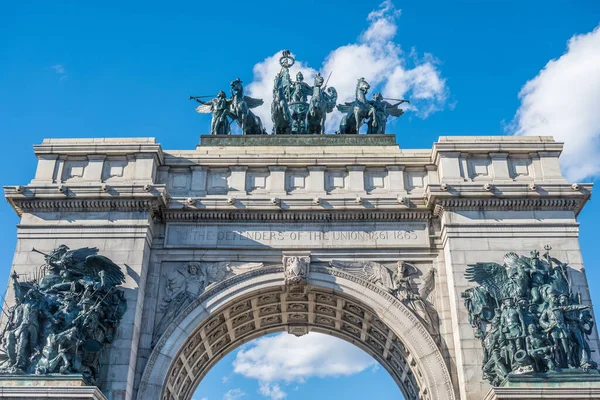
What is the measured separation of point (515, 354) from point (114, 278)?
43.2ft

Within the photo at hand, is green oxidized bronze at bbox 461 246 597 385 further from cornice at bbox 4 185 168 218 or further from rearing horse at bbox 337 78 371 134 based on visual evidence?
cornice at bbox 4 185 168 218

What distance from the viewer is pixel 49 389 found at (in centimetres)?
2003

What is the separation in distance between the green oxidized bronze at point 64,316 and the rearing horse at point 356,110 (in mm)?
11944

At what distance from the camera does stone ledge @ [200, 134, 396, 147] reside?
93.7 feet

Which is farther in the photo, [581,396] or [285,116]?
[285,116]

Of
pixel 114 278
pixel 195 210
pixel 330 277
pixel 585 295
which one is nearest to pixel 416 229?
pixel 330 277

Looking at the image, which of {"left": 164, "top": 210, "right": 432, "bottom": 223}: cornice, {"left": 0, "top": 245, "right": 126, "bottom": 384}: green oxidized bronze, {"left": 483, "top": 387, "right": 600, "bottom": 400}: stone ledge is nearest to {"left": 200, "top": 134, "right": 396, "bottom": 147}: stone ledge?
{"left": 164, "top": 210, "right": 432, "bottom": 223}: cornice

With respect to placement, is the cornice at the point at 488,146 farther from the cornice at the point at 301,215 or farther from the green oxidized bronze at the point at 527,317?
the green oxidized bronze at the point at 527,317

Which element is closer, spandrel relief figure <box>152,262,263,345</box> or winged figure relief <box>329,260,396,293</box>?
spandrel relief figure <box>152,262,263,345</box>

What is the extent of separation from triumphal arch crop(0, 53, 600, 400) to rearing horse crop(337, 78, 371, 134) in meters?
1.75

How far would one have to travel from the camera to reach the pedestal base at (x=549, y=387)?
Result: 1969cm

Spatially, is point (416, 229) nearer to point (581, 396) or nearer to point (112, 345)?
point (581, 396)

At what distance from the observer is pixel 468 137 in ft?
87.8

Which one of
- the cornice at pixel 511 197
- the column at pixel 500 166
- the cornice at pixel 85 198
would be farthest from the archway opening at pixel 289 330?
the column at pixel 500 166
